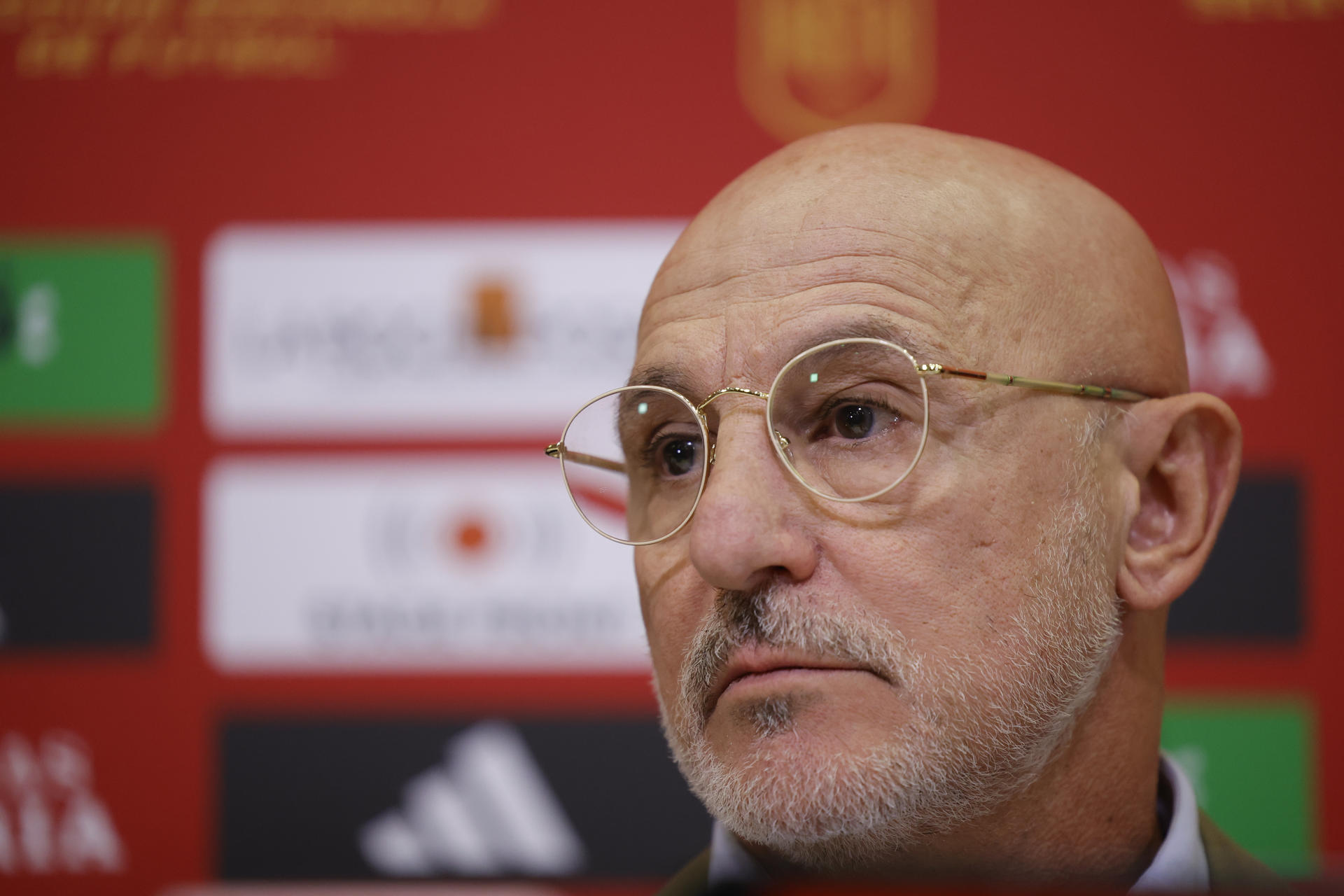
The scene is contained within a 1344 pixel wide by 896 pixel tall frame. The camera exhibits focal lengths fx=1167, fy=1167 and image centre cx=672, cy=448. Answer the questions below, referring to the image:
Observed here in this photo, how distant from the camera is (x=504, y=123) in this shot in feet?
7.52

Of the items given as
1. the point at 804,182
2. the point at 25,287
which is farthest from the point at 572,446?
the point at 25,287

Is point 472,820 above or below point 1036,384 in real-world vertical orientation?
below

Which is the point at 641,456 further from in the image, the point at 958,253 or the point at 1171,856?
the point at 1171,856

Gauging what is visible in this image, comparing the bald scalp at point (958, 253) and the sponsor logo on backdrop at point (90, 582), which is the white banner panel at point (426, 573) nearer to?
the sponsor logo on backdrop at point (90, 582)

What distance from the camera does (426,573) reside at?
2215mm

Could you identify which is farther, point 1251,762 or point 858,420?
point 1251,762

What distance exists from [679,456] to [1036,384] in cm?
34

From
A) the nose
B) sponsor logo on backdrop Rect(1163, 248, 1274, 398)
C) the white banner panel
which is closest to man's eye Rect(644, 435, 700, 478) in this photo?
the nose

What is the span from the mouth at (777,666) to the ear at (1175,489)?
1.01 feet

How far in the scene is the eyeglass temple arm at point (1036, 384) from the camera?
39.0 inches

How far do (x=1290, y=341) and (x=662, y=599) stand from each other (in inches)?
63.5

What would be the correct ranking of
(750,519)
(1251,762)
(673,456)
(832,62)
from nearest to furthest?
(750,519) → (673,456) → (1251,762) → (832,62)

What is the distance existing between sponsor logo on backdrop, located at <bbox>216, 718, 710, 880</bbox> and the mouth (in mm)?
1290

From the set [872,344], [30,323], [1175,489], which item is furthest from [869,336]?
[30,323]
